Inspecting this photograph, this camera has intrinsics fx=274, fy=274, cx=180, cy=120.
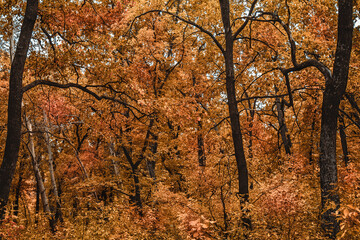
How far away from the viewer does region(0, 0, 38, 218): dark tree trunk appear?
17.7ft

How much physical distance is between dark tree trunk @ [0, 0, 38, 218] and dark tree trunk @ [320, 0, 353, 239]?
20.3 ft

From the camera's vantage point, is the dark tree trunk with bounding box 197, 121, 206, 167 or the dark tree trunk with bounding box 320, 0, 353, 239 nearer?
the dark tree trunk with bounding box 320, 0, 353, 239

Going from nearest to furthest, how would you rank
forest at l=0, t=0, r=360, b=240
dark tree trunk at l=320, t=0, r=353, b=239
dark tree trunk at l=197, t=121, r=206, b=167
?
dark tree trunk at l=320, t=0, r=353, b=239 → forest at l=0, t=0, r=360, b=240 → dark tree trunk at l=197, t=121, r=206, b=167

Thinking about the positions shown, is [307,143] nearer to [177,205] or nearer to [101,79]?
[177,205]

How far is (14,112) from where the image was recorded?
18.3 feet

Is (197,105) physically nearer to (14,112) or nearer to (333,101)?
(333,101)

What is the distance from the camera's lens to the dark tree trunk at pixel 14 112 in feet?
17.7

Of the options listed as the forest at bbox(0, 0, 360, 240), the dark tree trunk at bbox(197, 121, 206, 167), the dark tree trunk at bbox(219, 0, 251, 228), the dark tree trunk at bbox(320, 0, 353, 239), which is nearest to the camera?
the dark tree trunk at bbox(320, 0, 353, 239)

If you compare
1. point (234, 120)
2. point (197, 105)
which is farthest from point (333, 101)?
point (197, 105)

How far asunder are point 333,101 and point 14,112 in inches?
253

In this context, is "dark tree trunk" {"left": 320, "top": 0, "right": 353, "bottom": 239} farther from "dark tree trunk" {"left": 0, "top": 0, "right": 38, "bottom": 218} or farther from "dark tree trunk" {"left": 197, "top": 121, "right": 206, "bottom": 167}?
"dark tree trunk" {"left": 0, "top": 0, "right": 38, "bottom": 218}

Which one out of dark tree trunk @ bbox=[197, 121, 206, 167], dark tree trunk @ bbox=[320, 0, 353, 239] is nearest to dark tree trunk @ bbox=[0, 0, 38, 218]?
dark tree trunk @ bbox=[320, 0, 353, 239]

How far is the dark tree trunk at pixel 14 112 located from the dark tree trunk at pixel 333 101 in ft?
20.3

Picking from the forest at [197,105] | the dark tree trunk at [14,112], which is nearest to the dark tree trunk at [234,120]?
the forest at [197,105]
